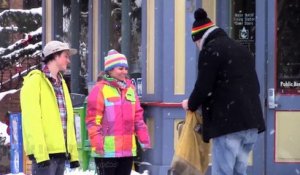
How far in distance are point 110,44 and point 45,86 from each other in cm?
547

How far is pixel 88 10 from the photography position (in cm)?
1147

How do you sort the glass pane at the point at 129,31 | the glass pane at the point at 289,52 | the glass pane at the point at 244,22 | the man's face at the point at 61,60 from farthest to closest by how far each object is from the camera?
the glass pane at the point at 129,31
the glass pane at the point at 244,22
the glass pane at the point at 289,52
the man's face at the point at 61,60

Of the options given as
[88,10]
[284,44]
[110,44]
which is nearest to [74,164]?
[284,44]

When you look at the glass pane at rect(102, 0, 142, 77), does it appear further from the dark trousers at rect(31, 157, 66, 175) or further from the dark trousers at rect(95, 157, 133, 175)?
the dark trousers at rect(31, 157, 66, 175)

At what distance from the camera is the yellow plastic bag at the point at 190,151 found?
5281mm

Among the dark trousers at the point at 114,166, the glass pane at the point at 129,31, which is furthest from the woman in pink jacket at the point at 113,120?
the glass pane at the point at 129,31

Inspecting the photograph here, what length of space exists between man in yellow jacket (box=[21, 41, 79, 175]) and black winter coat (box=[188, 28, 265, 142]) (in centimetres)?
113

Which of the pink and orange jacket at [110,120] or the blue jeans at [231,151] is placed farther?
the pink and orange jacket at [110,120]

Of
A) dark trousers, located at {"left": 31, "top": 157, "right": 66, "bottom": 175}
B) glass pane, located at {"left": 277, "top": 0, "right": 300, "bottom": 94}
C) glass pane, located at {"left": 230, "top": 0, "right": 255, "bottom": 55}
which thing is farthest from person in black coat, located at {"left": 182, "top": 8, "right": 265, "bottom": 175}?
glass pane, located at {"left": 230, "top": 0, "right": 255, "bottom": 55}

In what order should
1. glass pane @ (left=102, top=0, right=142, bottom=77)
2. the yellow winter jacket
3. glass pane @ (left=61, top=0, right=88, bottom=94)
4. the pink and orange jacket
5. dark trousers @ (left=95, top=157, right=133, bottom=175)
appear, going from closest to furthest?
the yellow winter jacket, the pink and orange jacket, dark trousers @ (left=95, top=157, right=133, bottom=175), glass pane @ (left=102, top=0, right=142, bottom=77), glass pane @ (left=61, top=0, right=88, bottom=94)

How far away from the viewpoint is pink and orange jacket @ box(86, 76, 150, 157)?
6008 mm

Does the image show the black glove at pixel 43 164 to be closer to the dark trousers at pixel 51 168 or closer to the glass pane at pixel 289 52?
the dark trousers at pixel 51 168

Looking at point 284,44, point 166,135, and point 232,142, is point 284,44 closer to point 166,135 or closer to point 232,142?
point 166,135

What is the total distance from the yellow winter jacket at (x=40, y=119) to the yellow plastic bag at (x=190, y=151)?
955mm
